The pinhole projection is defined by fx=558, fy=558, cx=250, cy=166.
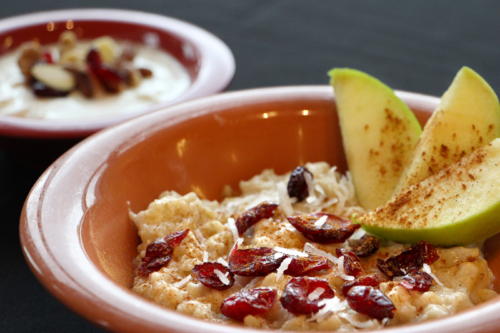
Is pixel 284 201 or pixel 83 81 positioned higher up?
pixel 284 201

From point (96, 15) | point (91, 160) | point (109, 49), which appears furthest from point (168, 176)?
point (96, 15)

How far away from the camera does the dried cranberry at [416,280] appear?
110 cm

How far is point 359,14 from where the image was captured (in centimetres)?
350

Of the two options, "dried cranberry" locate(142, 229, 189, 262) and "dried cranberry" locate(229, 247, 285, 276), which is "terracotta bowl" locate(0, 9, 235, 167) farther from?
"dried cranberry" locate(229, 247, 285, 276)

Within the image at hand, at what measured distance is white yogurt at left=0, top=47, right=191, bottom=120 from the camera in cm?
225

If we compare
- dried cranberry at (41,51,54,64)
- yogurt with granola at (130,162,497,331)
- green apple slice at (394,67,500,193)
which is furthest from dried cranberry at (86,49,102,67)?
green apple slice at (394,67,500,193)

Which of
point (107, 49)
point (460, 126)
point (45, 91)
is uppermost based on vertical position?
point (460, 126)

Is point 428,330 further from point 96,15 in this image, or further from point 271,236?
point 96,15

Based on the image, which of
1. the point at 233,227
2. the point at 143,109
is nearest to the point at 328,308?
the point at 233,227

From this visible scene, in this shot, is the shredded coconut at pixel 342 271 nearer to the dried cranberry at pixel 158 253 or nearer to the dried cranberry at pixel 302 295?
the dried cranberry at pixel 302 295

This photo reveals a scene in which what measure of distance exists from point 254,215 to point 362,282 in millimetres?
333

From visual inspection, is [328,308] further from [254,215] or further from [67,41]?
[67,41]

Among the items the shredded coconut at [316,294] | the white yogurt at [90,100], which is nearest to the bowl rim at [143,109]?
the white yogurt at [90,100]

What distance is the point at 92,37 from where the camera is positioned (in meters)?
2.99
